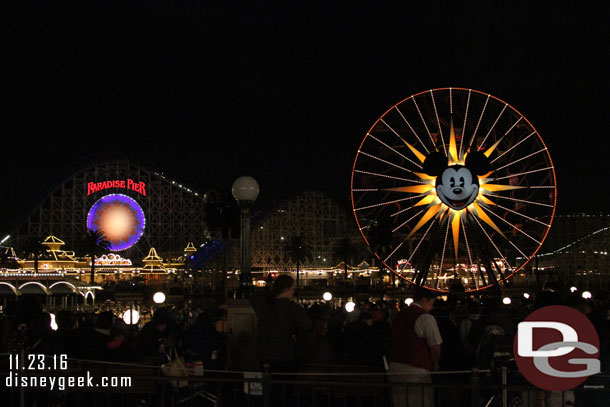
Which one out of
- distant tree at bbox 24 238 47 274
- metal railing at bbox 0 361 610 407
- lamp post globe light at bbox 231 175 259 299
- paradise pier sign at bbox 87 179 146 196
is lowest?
metal railing at bbox 0 361 610 407

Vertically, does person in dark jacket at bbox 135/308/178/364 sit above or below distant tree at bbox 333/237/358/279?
below

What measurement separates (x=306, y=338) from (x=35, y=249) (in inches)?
2081

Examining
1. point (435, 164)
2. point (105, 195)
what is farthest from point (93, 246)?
point (435, 164)

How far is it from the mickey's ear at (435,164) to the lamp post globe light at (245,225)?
506 inches

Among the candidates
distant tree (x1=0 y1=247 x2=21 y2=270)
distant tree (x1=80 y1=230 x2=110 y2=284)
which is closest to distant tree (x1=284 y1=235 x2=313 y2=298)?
distant tree (x1=80 y1=230 x2=110 y2=284)

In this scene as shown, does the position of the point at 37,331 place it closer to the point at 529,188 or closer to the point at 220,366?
the point at 220,366

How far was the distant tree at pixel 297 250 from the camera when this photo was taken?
62.3 metres

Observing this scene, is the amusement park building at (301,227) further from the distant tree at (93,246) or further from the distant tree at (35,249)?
the distant tree at (35,249)

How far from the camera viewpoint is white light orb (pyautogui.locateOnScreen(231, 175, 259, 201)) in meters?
10.5

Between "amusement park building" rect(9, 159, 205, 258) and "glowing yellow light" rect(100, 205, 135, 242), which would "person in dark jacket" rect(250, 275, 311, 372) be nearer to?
"amusement park building" rect(9, 159, 205, 258)

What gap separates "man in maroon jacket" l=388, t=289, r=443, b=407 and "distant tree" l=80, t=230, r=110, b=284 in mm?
52879

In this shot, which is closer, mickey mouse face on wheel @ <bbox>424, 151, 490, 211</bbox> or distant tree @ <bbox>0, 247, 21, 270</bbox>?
mickey mouse face on wheel @ <bbox>424, 151, 490, 211</bbox>

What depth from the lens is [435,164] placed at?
22.8 meters

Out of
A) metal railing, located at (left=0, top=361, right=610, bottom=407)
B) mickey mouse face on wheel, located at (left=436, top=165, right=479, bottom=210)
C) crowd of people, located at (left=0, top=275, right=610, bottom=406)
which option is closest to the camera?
metal railing, located at (left=0, top=361, right=610, bottom=407)
